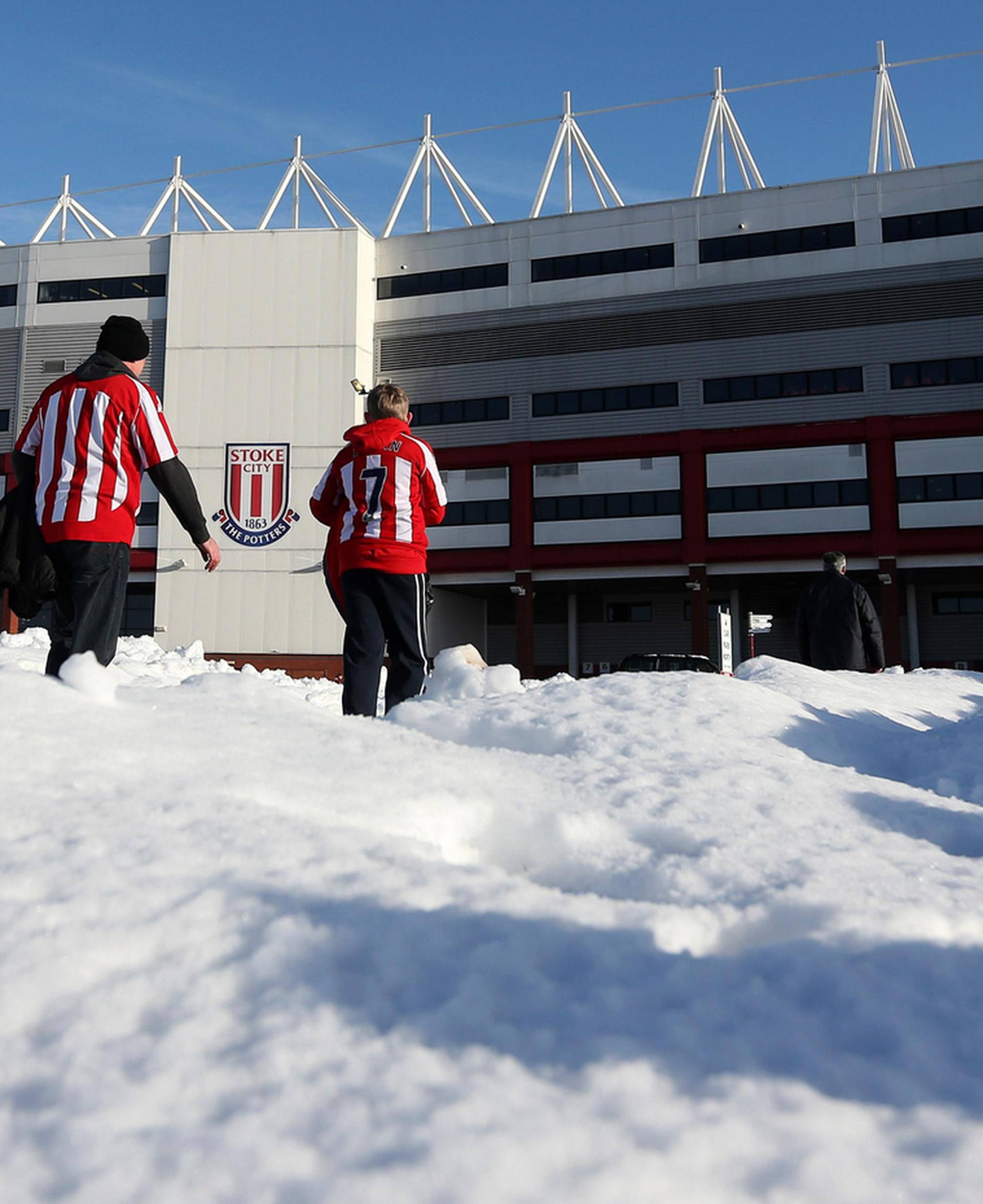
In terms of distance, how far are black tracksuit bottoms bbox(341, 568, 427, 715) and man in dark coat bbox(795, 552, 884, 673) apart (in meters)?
4.43

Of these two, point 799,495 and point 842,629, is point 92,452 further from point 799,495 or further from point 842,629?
point 799,495

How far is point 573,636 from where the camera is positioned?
29297 millimetres

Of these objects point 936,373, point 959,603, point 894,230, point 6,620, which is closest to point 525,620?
point 959,603

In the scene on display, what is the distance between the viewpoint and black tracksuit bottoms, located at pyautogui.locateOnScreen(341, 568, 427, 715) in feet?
12.8

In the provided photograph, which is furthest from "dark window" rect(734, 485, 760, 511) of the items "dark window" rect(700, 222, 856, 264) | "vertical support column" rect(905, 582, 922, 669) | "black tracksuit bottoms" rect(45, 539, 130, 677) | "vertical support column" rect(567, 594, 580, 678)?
"black tracksuit bottoms" rect(45, 539, 130, 677)

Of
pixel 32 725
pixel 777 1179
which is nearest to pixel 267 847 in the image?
pixel 32 725

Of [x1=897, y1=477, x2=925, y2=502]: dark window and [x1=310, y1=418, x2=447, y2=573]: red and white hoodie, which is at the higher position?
[x1=897, y1=477, x2=925, y2=502]: dark window

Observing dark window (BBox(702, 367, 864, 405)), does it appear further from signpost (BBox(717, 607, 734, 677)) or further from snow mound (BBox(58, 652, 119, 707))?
snow mound (BBox(58, 652, 119, 707))

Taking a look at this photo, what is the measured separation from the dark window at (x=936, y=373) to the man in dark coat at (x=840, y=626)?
19527 millimetres

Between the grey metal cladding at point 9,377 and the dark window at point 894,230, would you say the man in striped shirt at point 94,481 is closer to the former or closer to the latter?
the dark window at point 894,230

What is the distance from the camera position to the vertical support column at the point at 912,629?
26031mm

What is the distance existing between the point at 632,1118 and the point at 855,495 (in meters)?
25.4

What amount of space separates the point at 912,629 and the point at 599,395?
38.3 feet

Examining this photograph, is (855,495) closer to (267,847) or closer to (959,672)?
(959,672)
